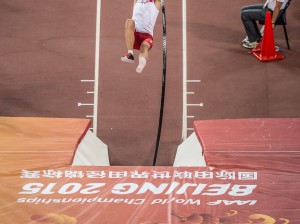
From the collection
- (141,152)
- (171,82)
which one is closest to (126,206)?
(141,152)

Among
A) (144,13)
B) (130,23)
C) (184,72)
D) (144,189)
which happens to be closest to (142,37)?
(130,23)

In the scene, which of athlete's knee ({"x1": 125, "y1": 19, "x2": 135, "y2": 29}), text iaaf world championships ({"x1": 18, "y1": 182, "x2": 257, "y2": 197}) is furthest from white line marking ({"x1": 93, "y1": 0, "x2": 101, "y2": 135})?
text iaaf world championships ({"x1": 18, "y1": 182, "x2": 257, "y2": 197})

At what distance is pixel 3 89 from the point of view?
6590mm

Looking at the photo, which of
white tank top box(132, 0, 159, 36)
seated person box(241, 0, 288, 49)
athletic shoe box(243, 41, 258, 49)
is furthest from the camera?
athletic shoe box(243, 41, 258, 49)

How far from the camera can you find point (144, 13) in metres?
5.59

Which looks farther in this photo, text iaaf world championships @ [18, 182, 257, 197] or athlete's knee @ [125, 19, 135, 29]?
athlete's knee @ [125, 19, 135, 29]

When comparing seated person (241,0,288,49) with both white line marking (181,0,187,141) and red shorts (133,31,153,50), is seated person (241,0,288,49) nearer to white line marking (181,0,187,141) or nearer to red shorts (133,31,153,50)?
white line marking (181,0,187,141)

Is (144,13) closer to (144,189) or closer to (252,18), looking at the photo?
(252,18)

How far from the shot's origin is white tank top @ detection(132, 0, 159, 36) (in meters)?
5.56

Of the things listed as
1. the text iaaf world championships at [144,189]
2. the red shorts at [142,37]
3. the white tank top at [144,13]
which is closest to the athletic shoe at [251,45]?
the red shorts at [142,37]

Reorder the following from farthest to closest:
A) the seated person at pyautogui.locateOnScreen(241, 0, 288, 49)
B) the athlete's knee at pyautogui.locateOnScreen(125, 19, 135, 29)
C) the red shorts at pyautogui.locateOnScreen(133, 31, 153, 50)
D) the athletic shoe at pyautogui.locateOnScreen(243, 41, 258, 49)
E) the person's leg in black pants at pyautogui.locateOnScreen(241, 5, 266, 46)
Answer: the athletic shoe at pyautogui.locateOnScreen(243, 41, 258, 49), the person's leg in black pants at pyautogui.locateOnScreen(241, 5, 266, 46), the seated person at pyautogui.locateOnScreen(241, 0, 288, 49), the red shorts at pyautogui.locateOnScreen(133, 31, 153, 50), the athlete's knee at pyautogui.locateOnScreen(125, 19, 135, 29)

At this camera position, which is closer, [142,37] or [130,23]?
[130,23]

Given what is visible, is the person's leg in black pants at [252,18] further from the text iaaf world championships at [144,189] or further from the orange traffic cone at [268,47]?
the text iaaf world championships at [144,189]

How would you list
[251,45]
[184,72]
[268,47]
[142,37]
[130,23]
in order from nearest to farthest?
1. [130,23]
2. [142,37]
3. [184,72]
4. [268,47]
5. [251,45]
